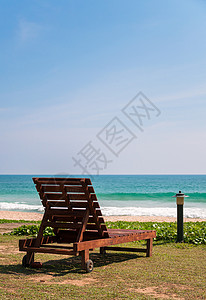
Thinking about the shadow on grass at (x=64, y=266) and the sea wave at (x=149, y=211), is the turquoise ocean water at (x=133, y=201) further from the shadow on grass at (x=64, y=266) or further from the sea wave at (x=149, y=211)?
the shadow on grass at (x=64, y=266)

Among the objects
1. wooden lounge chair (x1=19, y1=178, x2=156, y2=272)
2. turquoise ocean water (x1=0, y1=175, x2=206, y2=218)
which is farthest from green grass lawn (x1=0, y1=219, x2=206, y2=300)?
turquoise ocean water (x1=0, y1=175, x2=206, y2=218)

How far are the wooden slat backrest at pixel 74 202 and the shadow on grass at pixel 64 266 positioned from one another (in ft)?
2.14

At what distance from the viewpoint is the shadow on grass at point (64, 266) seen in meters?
6.29

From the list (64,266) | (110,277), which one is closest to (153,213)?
(64,266)

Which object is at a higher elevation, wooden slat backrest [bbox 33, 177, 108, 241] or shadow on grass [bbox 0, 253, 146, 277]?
wooden slat backrest [bbox 33, 177, 108, 241]

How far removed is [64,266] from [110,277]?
1.18 m

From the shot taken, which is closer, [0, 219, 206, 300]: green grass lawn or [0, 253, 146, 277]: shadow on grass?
[0, 219, 206, 300]: green grass lawn

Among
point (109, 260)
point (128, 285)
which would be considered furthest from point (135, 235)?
point (128, 285)

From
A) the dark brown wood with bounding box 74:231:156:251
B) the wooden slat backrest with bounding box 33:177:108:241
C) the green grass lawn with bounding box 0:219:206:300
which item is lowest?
the green grass lawn with bounding box 0:219:206:300

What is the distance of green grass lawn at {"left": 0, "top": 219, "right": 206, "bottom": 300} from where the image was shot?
497cm

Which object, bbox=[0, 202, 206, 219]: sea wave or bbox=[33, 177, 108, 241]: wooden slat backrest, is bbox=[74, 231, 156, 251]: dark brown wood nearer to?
bbox=[33, 177, 108, 241]: wooden slat backrest

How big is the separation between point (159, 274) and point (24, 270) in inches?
90.2

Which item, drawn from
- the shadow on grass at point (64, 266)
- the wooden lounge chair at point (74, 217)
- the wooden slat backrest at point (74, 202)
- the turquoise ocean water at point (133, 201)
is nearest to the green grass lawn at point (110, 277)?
the shadow on grass at point (64, 266)

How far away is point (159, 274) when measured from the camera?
6238 mm
